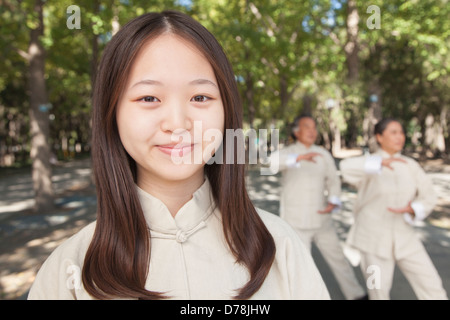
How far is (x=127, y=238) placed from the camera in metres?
1.05

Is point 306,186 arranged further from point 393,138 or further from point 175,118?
point 175,118

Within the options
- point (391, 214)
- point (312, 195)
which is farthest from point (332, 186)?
point (391, 214)

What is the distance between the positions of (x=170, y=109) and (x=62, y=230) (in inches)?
272

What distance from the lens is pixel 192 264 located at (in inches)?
42.4

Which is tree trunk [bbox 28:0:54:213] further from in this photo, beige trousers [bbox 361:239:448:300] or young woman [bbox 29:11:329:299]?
young woman [bbox 29:11:329:299]

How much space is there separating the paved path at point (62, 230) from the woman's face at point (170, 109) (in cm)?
375

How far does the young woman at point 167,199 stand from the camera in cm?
98

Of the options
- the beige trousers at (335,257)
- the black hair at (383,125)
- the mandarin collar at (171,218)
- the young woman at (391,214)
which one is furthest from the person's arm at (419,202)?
the mandarin collar at (171,218)

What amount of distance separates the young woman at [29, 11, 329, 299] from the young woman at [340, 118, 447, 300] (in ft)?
8.95

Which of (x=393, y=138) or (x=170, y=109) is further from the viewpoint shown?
(x=393, y=138)

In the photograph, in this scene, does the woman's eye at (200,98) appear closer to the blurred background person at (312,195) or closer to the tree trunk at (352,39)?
the blurred background person at (312,195)
